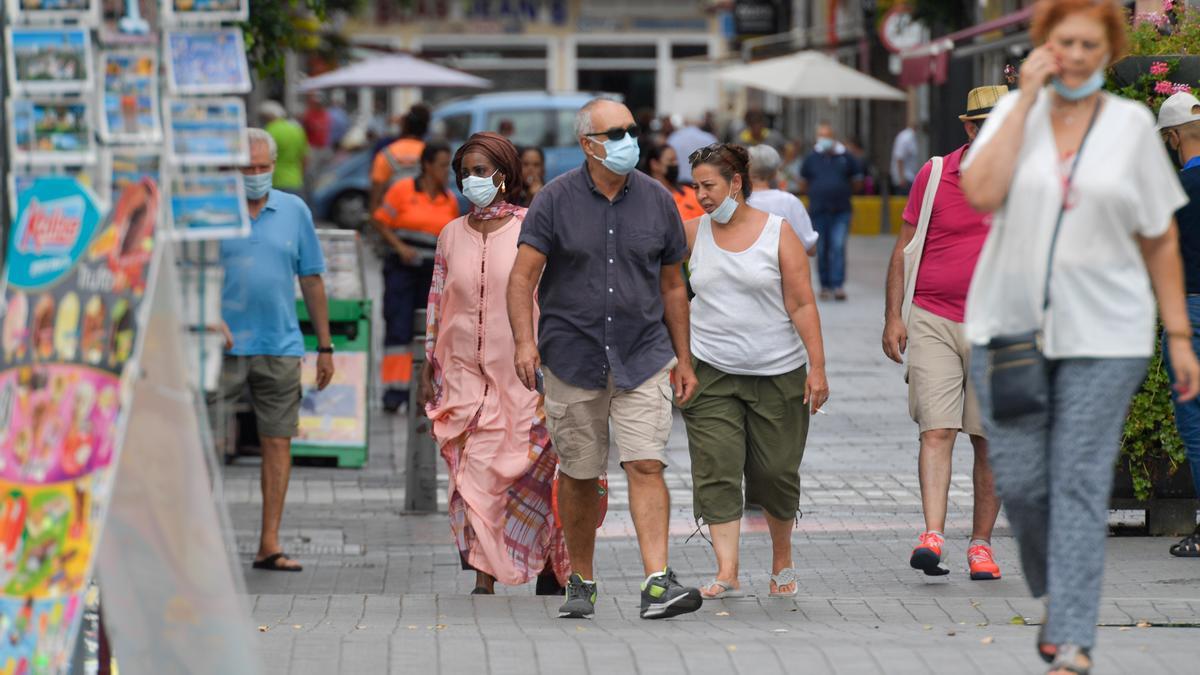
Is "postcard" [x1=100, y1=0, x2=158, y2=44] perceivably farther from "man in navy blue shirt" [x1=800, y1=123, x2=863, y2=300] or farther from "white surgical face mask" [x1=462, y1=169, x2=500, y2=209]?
"man in navy blue shirt" [x1=800, y1=123, x2=863, y2=300]

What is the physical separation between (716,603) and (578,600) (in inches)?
22.2

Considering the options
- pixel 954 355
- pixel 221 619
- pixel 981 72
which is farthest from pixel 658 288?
pixel 981 72

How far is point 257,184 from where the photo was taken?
8031 mm

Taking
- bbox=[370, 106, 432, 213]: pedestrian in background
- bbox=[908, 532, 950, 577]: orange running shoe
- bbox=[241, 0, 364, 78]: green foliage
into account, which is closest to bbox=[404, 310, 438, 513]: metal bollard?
bbox=[241, 0, 364, 78]: green foliage

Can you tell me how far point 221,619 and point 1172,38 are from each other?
5432 millimetres

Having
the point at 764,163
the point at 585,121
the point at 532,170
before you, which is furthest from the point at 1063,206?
the point at 532,170

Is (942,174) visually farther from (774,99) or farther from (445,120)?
(774,99)

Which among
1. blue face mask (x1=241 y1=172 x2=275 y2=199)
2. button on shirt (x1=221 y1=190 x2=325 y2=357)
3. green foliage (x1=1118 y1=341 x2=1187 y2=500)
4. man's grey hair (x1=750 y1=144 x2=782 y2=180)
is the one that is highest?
blue face mask (x1=241 y1=172 x2=275 y2=199)

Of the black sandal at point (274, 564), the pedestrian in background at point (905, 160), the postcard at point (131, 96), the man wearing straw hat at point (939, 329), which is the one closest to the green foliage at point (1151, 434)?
the man wearing straw hat at point (939, 329)

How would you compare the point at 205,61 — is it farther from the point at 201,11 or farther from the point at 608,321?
the point at 608,321

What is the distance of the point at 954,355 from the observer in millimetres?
7695

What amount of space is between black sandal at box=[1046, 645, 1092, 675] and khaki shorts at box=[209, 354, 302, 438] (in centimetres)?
404

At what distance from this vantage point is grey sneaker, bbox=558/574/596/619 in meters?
6.90

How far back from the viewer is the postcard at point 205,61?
4.59m
